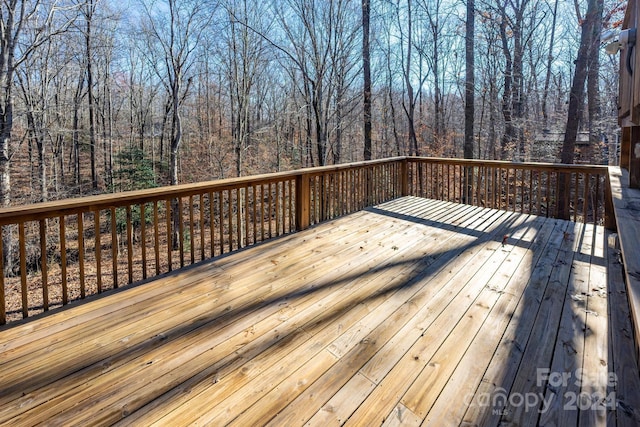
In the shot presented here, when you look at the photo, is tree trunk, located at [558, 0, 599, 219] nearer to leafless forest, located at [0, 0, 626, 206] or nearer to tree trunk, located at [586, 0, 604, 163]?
leafless forest, located at [0, 0, 626, 206]

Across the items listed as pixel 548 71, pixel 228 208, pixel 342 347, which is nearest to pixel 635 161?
pixel 342 347

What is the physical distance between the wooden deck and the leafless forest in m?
6.92

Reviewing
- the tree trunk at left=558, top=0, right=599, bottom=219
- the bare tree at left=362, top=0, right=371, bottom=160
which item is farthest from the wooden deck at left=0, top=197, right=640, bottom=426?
the bare tree at left=362, top=0, right=371, bottom=160

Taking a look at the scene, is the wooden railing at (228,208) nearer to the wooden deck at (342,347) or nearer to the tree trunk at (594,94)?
the wooden deck at (342,347)

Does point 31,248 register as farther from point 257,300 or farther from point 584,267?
point 584,267

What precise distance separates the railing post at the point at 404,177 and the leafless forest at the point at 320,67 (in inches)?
137

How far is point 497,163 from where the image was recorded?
17.0 ft

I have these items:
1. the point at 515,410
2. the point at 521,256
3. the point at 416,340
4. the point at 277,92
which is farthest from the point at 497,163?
the point at 277,92

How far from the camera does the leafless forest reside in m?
9.05

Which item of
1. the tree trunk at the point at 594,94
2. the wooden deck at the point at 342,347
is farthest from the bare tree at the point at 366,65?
the wooden deck at the point at 342,347

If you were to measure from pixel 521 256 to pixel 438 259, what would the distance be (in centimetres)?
83

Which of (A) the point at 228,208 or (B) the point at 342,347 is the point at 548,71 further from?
(B) the point at 342,347

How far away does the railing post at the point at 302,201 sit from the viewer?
A: 14.2 ft

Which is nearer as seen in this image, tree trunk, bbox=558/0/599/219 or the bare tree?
tree trunk, bbox=558/0/599/219
